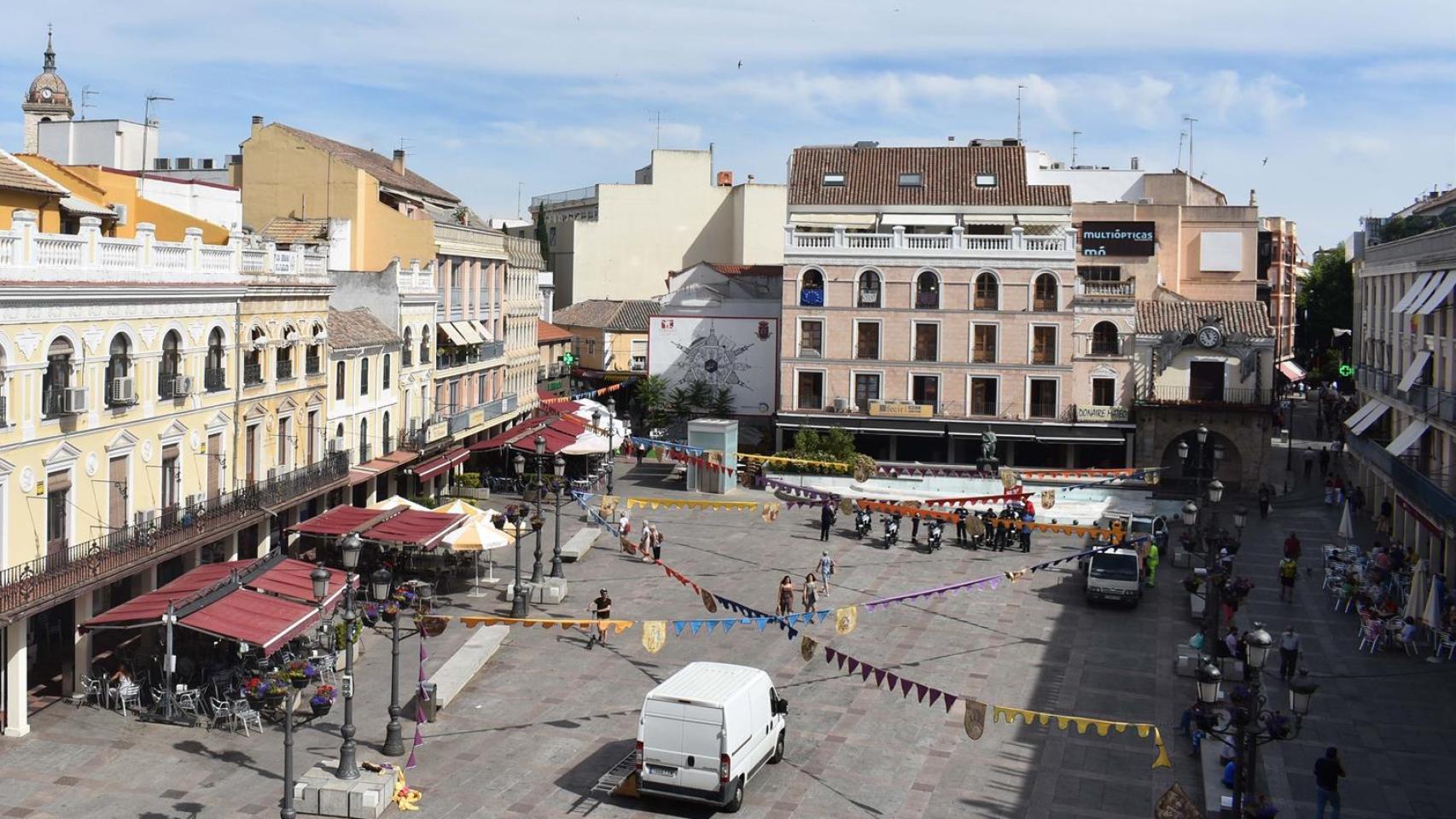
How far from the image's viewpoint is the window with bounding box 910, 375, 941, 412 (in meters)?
63.1

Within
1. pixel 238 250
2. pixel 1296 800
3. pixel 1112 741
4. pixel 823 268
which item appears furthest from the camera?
pixel 823 268

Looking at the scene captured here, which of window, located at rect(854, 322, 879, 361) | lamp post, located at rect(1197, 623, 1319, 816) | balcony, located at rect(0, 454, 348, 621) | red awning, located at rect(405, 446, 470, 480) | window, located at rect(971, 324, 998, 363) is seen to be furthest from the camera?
window, located at rect(854, 322, 879, 361)

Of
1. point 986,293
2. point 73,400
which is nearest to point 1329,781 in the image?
point 73,400

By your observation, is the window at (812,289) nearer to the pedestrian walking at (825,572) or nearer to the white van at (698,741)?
the pedestrian walking at (825,572)

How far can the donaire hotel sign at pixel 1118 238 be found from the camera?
7069 cm

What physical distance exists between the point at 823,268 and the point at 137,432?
1443 inches

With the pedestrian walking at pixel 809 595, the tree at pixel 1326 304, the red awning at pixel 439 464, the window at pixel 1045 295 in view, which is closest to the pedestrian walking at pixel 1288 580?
the pedestrian walking at pixel 809 595

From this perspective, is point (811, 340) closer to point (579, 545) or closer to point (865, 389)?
point (865, 389)

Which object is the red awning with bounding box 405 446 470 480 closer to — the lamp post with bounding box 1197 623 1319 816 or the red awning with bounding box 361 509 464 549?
the red awning with bounding box 361 509 464 549

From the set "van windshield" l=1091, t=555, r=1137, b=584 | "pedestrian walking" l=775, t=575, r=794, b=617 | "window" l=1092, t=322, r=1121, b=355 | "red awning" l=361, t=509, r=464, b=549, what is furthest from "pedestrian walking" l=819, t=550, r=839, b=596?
"window" l=1092, t=322, r=1121, b=355

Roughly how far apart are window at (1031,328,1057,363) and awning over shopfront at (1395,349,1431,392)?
59.0 ft

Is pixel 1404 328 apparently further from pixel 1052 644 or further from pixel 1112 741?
pixel 1112 741

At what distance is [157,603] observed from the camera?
92.2ft

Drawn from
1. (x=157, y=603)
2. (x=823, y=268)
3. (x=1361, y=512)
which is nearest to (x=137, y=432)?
(x=157, y=603)
